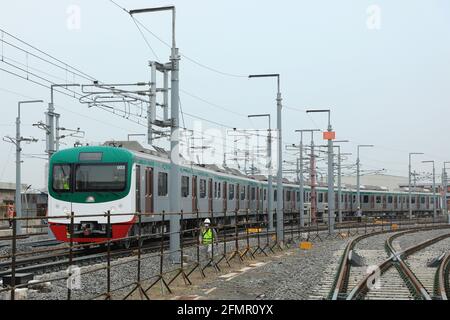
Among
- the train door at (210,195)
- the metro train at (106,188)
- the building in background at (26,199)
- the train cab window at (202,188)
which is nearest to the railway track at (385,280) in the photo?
the metro train at (106,188)

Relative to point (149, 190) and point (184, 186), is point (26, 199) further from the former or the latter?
point (149, 190)

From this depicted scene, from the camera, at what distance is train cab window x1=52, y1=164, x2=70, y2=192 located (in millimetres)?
18594

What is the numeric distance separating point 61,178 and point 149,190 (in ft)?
9.47

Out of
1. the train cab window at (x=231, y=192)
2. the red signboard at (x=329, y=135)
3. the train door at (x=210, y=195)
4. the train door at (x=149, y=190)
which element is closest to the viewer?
the train door at (x=149, y=190)

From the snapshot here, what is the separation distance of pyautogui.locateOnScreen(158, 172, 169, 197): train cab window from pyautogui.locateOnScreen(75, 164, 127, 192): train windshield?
2.83 metres

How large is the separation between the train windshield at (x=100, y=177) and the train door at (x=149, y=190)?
149 cm

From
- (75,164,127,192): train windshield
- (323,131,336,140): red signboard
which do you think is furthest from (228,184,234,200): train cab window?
(75,164,127,192): train windshield

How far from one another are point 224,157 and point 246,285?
3052cm

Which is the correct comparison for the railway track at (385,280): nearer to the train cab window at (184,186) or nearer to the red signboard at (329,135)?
the train cab window at (184,186)

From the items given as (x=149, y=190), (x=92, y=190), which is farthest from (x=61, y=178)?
(x=149, y=190)

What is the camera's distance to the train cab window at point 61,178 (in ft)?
61.0

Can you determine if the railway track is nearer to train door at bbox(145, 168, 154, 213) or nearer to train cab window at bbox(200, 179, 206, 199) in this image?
train door at bbox(145, 168, 154, 213)

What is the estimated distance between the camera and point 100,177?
1847cm
